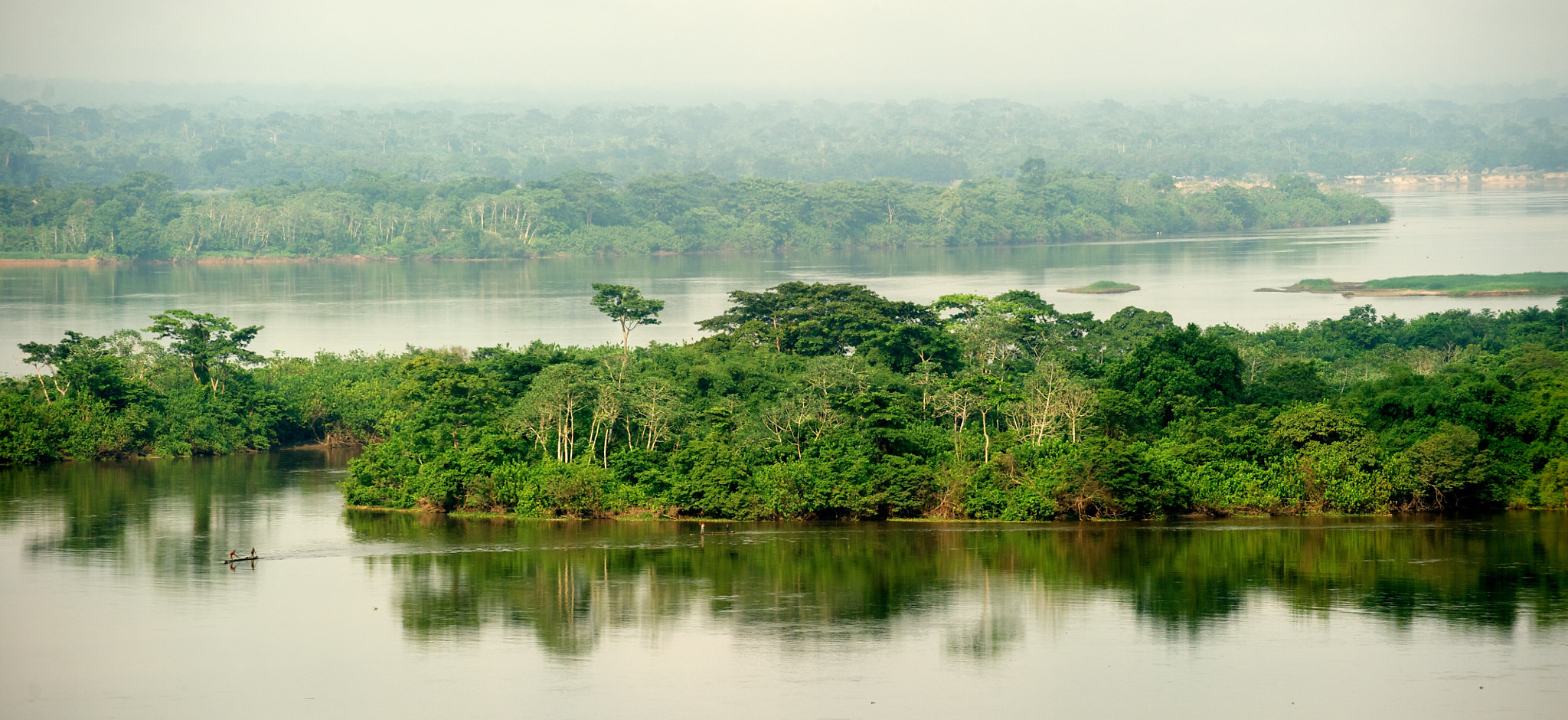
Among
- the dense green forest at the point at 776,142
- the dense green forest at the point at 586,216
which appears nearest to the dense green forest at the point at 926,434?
the dense green forest at the point at 586,216

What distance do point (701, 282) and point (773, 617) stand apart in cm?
3850

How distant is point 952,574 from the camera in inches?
701

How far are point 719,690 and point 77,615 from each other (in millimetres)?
7675

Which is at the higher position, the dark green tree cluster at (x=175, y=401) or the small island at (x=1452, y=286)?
the small island at (x=1452, y=286)

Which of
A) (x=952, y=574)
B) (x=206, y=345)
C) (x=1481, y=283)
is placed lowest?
(x=952, y=574)

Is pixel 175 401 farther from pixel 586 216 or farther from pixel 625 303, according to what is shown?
pixel 586 216

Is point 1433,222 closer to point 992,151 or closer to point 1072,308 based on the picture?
point 1072,308

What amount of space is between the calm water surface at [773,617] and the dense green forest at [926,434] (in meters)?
0.51

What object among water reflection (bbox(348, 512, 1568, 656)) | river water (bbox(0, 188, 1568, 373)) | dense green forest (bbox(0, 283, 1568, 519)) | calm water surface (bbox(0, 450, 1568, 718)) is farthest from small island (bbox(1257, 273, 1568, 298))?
water reflection (bbox(348, 512, 1568, 656))

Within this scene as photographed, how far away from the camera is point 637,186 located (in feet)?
232

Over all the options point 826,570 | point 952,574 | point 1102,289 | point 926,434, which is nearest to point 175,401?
point 926,434

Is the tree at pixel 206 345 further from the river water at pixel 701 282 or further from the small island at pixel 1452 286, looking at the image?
the small island at pixel 1452 286

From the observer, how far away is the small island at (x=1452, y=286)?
150ft

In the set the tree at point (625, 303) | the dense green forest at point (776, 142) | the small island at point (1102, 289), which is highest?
the dense green forest at point (776, 142)
